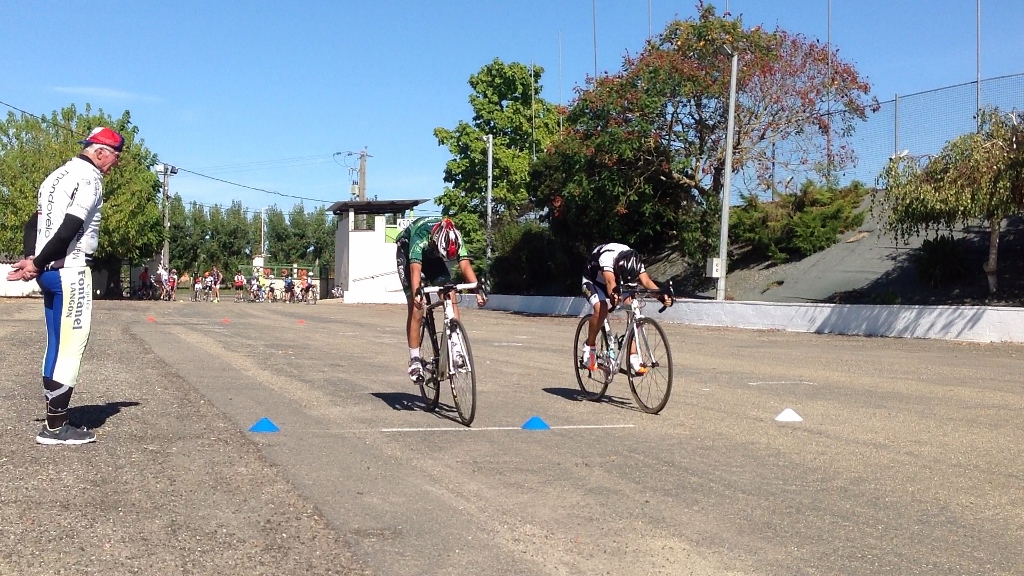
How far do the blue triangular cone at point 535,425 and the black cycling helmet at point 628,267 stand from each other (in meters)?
1.82

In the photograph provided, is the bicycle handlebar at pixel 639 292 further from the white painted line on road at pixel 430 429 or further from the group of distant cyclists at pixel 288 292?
the group of distant cyclists at pixel 288 292

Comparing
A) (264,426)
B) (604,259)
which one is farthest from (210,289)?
(264,426)

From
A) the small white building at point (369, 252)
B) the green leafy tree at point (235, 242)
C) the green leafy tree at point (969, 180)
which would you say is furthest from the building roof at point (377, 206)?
the green leafy tree at point (969, 180)

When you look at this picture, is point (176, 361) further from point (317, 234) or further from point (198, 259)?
point (317, 234)

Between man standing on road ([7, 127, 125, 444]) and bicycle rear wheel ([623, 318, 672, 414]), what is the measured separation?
455 cm

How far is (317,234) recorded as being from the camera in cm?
11381

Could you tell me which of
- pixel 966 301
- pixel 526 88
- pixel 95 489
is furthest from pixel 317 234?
pixel 95 489

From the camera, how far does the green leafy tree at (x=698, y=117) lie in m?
33.1

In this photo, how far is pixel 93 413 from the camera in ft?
26.0

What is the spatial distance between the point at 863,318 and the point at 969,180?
3.88 metres

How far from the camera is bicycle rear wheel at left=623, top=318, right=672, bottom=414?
8.81 metres

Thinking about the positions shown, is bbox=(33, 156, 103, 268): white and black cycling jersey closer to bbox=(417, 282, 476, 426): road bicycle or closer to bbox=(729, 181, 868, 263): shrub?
bbox=(417, 282, 476, 426): road bicycle

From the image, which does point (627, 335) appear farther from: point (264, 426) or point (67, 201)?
point (67, 201)

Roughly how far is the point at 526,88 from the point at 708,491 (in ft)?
188
